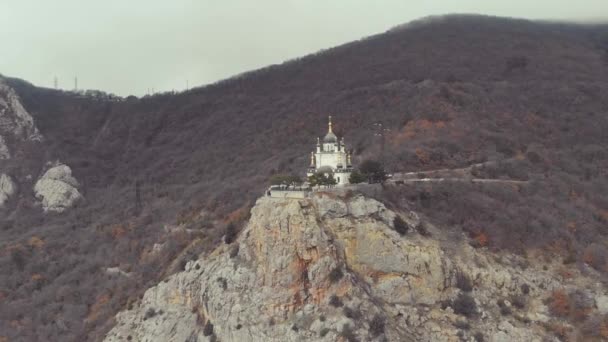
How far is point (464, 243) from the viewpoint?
156ft

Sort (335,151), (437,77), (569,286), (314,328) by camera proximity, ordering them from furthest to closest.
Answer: (437,77) → (335,151) → (569,286) → (314,328)

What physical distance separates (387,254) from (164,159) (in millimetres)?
73494

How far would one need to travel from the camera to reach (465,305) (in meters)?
43.0

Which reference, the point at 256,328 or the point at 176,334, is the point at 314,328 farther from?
the point at 176,334

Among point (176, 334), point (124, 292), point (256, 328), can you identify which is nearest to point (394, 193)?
point (256, 328)

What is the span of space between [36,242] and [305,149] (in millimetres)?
36335

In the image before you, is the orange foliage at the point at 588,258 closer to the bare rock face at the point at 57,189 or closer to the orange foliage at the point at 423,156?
the orange foliage at the point at 423,156

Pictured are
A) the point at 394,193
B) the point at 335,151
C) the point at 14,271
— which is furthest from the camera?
the point at 14,271

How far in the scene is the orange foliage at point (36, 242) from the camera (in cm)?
8194

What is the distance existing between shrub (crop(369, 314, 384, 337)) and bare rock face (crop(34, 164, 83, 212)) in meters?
68.0

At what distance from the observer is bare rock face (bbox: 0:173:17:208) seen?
100988 mm

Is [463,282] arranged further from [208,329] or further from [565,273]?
[208,329]

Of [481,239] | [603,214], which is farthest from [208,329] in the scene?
[603,214]

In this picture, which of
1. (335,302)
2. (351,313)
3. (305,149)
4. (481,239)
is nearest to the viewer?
(351,313)
